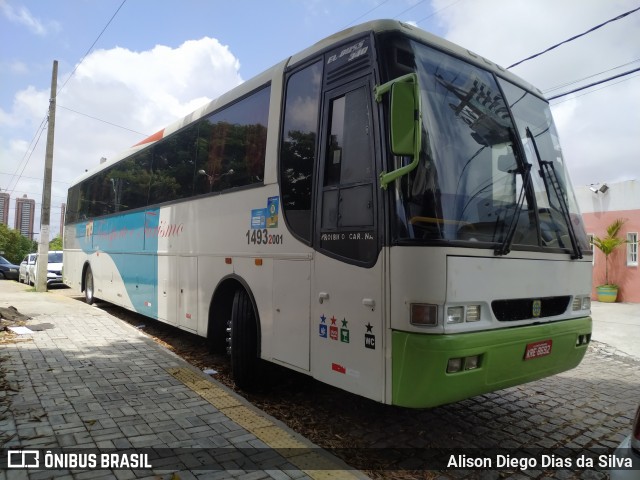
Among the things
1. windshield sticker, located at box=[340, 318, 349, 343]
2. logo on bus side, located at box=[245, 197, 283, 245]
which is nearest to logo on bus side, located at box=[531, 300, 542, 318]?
windshield sticker, located at box=[340, 318, 349, 343]

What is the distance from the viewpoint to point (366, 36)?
3.83 m

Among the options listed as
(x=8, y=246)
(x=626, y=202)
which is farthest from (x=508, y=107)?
(x=8, y=246)

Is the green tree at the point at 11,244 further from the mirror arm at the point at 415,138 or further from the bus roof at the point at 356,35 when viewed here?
the mirror arm at the point at 415,138

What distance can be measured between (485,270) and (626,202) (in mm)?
15919

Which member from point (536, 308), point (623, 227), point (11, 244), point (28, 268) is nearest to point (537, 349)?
point (536, 308)

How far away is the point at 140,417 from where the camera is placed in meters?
4.22

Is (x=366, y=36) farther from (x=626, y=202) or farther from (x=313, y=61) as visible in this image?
(x=626, y=202)

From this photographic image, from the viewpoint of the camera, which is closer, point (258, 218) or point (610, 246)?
point (258, 218)

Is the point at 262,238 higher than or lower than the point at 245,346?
higher

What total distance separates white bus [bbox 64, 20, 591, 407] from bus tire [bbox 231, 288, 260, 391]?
0.02 metres

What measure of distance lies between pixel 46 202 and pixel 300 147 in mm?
15731

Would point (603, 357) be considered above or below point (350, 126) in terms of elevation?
below

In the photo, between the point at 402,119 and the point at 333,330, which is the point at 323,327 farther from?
the point at 402,119

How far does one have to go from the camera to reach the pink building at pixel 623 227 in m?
15.9
